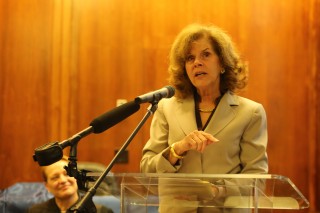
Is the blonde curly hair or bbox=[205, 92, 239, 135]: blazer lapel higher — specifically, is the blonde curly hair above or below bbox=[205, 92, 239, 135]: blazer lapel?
above

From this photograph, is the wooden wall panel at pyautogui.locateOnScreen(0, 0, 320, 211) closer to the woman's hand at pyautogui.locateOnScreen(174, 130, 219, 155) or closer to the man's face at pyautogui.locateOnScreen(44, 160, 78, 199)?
the man's face at pyautogui.locateOnScreen(44, 160, 78, 199)

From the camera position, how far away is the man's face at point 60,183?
277 cm

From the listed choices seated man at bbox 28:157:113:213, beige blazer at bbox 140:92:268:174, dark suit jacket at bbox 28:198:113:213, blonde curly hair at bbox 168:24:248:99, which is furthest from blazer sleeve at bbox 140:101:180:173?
dark suit jacket at bbox 28:198:113:213

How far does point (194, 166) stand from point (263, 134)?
1.05 ft

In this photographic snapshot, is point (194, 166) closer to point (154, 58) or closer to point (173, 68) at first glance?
point (173, 68)

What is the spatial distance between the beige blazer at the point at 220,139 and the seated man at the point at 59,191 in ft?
3.38

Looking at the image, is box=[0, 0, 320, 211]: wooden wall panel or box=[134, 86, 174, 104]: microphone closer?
box=[134, 86, 174, 104]: microphone

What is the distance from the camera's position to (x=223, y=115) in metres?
1.86

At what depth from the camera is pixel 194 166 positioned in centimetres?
178

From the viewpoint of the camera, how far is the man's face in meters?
2.77

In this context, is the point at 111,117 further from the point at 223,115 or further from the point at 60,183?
the point at 60,183

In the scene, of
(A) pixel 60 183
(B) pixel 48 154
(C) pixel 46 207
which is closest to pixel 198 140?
(B) pixel 48 154

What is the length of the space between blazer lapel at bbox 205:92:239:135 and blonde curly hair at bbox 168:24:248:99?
93 millimetres

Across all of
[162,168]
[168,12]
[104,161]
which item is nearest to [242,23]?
[168,12]
